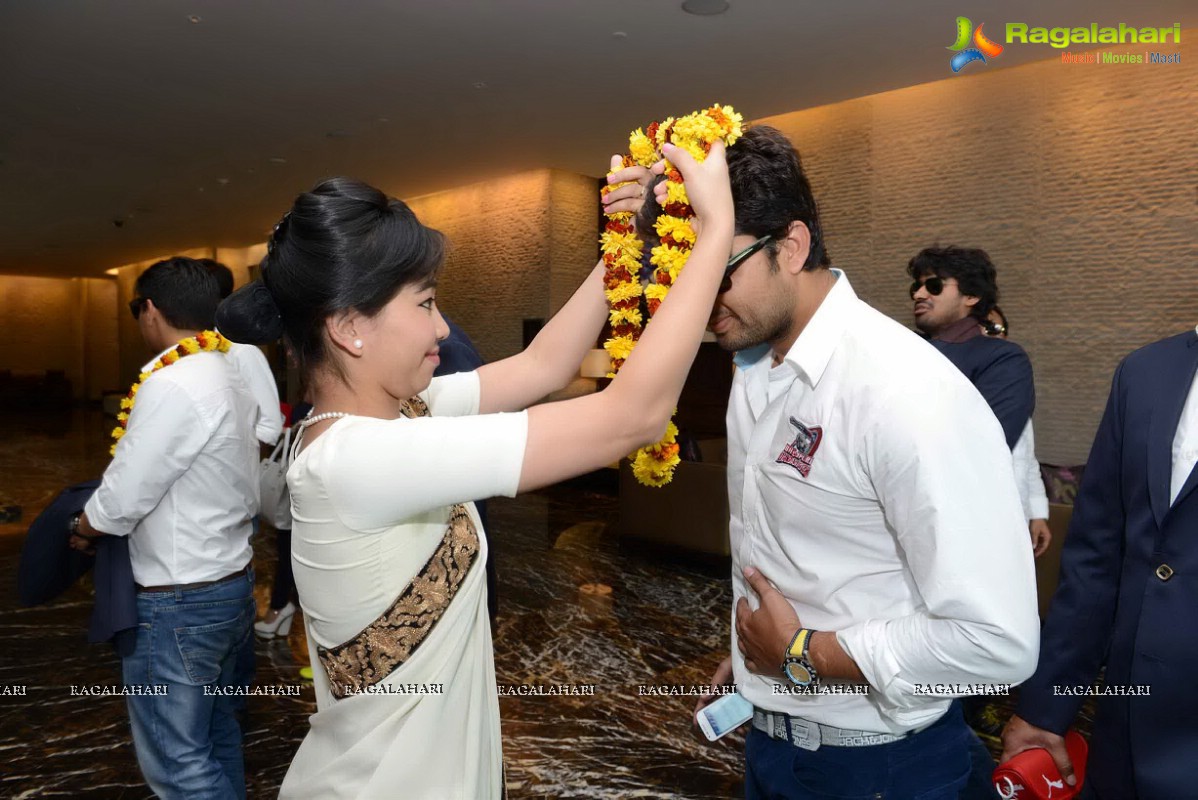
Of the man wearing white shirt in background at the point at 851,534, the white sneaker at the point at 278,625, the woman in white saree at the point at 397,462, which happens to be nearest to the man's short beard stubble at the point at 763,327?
the man wearing white shirt in background at the point at 851,534

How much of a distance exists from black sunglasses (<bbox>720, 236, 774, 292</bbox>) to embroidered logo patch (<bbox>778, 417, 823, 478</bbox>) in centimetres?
28

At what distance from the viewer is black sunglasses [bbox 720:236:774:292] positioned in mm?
1443

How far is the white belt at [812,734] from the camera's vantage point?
142 centimetres

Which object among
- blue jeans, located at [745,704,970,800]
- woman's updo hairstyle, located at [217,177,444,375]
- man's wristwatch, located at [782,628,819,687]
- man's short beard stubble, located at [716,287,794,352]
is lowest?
blue jeans, located at [745,704,970,800]

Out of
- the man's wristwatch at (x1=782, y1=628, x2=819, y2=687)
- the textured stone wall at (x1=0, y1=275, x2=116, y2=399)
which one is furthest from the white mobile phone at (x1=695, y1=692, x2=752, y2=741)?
the textured stone wall at (x1=0, y1=275, x2=116, y2=399)

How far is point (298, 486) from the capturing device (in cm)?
127

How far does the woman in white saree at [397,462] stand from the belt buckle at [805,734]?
1.83 ft

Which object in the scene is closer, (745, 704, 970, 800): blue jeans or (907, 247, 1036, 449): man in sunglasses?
(745, 704, 970, 800): blue jeans

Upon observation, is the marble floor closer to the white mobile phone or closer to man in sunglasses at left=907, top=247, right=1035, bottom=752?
man in sunglasses at left=907, top=247, right=1035, bottom=752

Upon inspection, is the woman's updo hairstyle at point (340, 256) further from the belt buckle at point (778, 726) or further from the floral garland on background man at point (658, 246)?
the belt buckle at point (778, 726)

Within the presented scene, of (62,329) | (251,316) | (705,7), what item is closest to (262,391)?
(251,316)

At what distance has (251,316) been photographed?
1.42m

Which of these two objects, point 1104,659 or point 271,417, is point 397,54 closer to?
point 271,417

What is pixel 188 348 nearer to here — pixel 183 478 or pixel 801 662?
pixel 183 478
